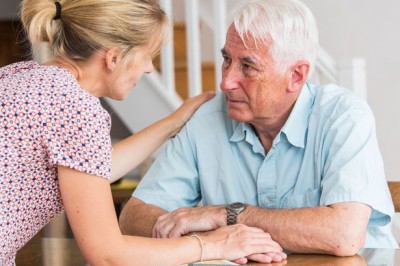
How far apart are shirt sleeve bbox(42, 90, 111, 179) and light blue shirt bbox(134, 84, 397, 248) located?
640mm

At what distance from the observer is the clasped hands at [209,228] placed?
1.76 meters

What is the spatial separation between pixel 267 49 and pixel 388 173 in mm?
1992

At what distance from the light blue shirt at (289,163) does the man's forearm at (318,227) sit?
4cm

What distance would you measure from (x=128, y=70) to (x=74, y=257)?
46 centimetres

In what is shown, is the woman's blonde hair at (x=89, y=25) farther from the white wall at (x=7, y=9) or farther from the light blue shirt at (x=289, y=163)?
the white wall at (x=7, y=9)

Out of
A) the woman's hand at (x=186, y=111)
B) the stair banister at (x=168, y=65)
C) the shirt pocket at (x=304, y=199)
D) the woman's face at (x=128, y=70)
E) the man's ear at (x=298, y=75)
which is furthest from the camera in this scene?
the stair banister at (x=168, y=65)

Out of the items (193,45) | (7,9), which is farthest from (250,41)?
(7,9)

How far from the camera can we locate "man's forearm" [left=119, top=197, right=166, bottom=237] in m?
2.16

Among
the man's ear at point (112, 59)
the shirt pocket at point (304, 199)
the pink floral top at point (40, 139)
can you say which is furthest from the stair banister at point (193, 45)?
the pink floral top at point (40, 139)

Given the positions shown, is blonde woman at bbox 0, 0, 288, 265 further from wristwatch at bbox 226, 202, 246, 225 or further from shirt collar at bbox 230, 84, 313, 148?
shirt collar at bbox 230, 84, 313, 148

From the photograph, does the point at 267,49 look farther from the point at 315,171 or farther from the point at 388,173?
the point at 388,173

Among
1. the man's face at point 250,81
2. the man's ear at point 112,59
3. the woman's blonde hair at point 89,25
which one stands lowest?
the man's face at point 250,81

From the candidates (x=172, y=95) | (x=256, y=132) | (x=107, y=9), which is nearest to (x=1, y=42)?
(x=172, y=95)

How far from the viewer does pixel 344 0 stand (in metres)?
4.14
